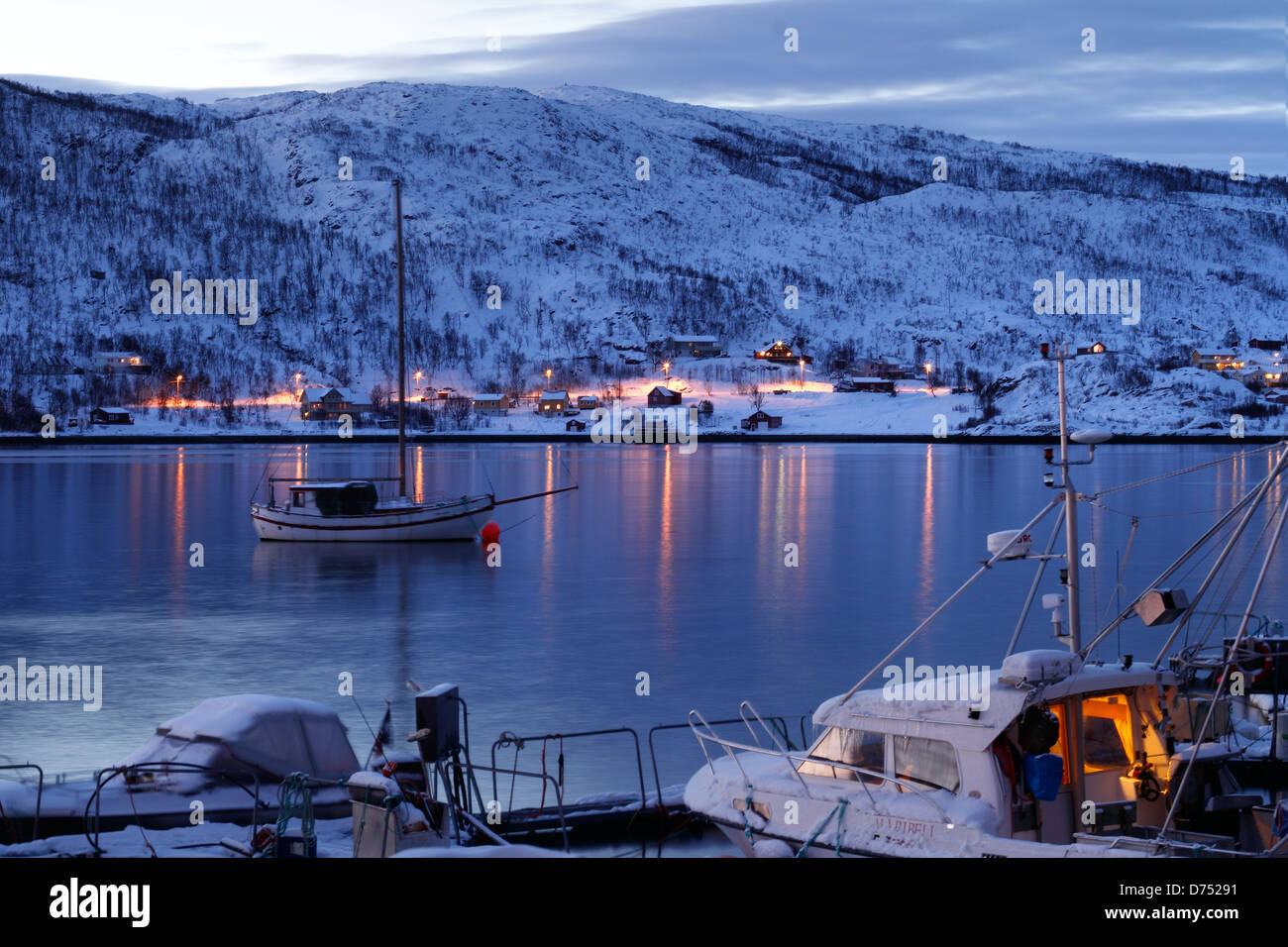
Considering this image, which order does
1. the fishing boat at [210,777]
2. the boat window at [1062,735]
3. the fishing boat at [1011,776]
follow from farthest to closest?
the fishing boat at [210,777] < the boat window at [1062,735] < the fishing boat at [1011,776]

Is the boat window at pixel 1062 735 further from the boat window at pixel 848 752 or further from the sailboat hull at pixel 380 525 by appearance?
the sailboat hull at pixel 380 525

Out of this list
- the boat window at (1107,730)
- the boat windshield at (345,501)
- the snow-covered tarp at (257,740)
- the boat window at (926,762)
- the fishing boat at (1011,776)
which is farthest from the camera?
the boat windshield at (345,501)

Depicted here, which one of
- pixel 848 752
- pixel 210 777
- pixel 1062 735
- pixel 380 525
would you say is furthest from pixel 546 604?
pixel 1062 735

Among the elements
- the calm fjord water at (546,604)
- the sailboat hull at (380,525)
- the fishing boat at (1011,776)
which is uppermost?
the fishing boat at (1011,776)

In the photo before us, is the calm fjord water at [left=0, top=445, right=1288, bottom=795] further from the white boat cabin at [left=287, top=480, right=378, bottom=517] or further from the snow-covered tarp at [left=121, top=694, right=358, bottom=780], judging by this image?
the snow-covered tarp at [left=121, top=694, right=358, bottom=780]

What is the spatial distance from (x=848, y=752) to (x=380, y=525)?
134ft

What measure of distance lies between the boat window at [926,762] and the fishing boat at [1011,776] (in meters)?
0.01

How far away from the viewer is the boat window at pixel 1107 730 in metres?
13.5

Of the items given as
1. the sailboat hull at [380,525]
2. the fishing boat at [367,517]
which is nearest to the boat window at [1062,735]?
the fishing boat at [367,517]

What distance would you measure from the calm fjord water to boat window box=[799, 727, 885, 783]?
566cm

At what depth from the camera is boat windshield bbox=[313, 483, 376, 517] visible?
5359 centimetres

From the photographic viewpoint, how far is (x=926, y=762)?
13109mm
